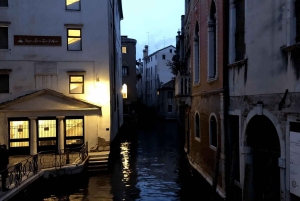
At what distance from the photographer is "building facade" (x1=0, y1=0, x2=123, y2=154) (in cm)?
1852

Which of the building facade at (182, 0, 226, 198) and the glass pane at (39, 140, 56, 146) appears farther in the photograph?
the glass pane at (39, 140, 56, 146)

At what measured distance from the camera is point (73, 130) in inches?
760

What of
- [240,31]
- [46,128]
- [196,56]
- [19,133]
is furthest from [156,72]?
[240,31]

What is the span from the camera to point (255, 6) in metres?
8.73

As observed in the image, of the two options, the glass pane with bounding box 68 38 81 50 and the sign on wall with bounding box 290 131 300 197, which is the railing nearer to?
the glass pane with bounding box 68 38 81 50

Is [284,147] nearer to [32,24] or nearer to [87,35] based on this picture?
[87,35]

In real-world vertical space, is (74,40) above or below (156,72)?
below

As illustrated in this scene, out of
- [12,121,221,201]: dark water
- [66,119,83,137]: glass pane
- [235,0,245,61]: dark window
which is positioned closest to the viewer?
[235,0,245,61]: dark window

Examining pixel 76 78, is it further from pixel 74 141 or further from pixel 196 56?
pixel 196 56

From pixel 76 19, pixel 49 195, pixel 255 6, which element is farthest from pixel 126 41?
pixel 255 6

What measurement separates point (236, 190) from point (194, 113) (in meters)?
6.61

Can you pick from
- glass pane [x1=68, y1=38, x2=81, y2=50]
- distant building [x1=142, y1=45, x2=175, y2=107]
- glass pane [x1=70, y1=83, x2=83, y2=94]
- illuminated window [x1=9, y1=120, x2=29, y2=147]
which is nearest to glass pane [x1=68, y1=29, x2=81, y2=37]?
glass pane [x1=68, y1=38, x2=81, y2=50]

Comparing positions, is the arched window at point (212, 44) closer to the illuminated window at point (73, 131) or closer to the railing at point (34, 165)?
the railing at point (34, 165)

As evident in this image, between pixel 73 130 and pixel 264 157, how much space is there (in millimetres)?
12973
